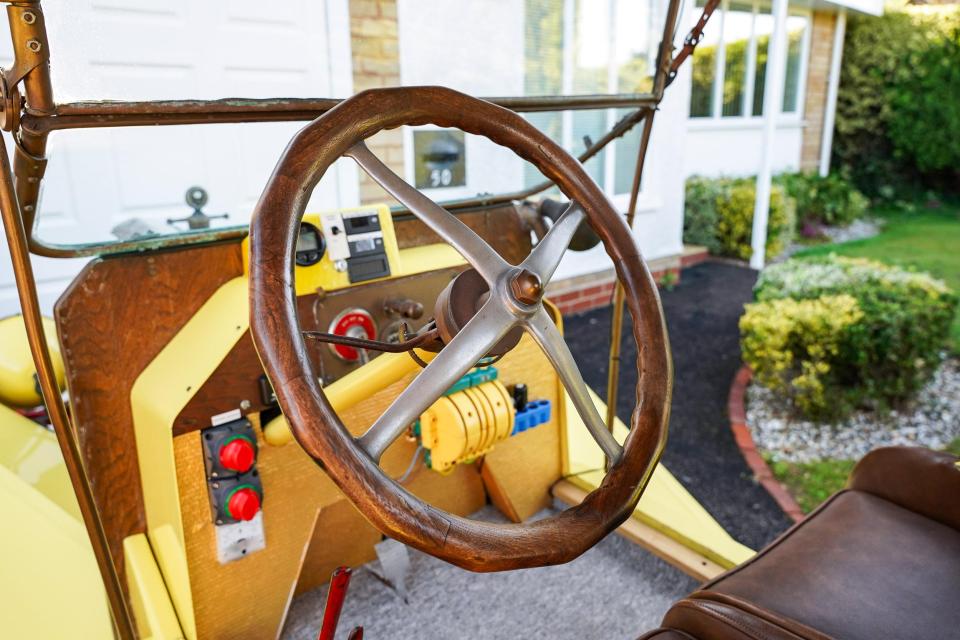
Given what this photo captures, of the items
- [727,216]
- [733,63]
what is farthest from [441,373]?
[733,63]

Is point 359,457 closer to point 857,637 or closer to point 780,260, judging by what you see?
point 857,637

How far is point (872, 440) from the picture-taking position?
13.7 feet

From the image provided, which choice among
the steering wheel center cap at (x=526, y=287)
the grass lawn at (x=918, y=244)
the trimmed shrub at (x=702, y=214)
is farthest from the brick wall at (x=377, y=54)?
the trimmed shrub at (x=702, y=214)

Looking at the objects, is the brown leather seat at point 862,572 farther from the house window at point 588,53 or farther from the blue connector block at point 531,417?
the house window at point 588,53

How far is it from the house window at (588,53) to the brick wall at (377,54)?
5.57 feet

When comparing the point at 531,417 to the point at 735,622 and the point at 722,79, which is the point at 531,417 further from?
the point at 722,79

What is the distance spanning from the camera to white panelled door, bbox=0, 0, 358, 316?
49.6 inches

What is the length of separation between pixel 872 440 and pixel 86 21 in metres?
4.32

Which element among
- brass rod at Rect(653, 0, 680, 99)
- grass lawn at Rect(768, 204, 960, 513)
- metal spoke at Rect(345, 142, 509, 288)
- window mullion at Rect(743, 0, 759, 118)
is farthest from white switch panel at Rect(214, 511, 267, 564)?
window mullion at Rect(743, 0, 759, 118)

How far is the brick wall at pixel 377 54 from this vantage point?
206 cm

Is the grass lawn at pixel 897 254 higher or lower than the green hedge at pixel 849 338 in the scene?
lower

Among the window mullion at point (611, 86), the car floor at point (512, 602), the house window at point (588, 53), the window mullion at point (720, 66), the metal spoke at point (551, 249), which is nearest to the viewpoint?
the metal spoke at point (551, 249)

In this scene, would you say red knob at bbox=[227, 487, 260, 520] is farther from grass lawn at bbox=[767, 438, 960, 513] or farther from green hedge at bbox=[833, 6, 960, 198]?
green hedge at bbox=[833, 6, 960, 198]

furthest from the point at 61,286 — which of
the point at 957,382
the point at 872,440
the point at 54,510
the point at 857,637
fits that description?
the point at 957,382
